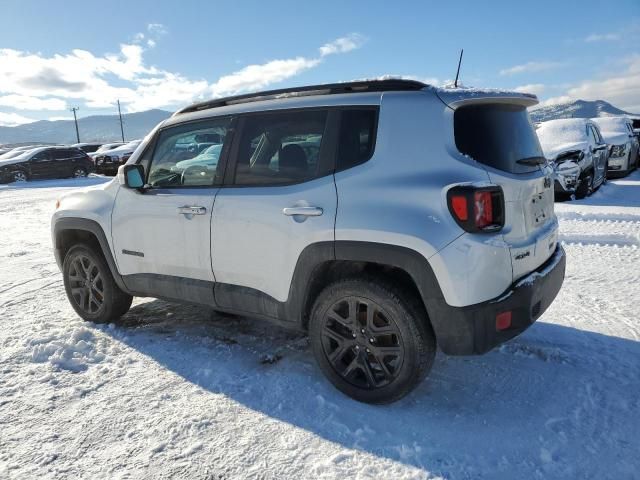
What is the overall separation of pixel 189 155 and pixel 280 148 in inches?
36.5

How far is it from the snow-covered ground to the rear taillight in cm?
114

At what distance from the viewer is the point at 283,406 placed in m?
2.86

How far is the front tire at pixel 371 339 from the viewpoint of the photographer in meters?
2.66

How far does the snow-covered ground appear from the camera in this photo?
7.71ft

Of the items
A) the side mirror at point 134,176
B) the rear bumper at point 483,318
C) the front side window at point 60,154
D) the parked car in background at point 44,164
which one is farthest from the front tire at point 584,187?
the front side window at point 60,154

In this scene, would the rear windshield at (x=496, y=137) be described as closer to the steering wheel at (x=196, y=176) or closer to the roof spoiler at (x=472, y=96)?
the roof spoiler at (x=472, y=96)

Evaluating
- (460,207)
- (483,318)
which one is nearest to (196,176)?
(460,207)

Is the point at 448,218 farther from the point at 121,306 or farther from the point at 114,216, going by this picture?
the point at 121,306

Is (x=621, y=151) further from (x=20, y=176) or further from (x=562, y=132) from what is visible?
(x=20, y=176)

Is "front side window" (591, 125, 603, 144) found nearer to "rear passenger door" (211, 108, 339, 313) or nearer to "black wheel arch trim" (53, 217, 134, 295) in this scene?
"rear passenger door" (211, 108, 339, 313)

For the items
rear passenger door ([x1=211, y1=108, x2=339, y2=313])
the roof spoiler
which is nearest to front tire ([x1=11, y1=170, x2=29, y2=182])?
rear passenger door ([x1=211, y1=108, x2=339, y2=313])

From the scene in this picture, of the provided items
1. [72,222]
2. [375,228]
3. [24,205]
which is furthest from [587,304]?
[24,205]

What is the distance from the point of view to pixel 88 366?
3404 mm

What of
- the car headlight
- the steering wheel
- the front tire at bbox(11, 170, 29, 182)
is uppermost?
the steering wheel
